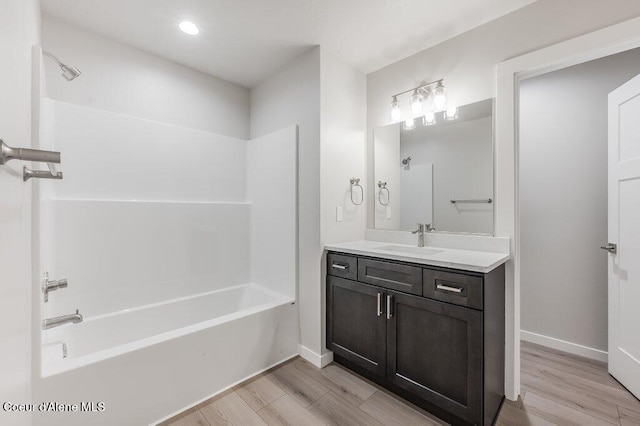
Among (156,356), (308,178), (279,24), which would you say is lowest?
(156,356)

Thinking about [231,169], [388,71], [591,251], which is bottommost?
[591,251]

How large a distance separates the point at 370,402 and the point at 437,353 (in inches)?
22.6

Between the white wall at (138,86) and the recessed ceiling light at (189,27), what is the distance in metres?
0.57

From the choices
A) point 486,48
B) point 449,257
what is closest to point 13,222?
point 449,257

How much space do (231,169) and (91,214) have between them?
1.24m

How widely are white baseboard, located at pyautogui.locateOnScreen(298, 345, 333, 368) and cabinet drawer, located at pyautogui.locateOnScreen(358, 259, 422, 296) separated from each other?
Answer: 747 mm

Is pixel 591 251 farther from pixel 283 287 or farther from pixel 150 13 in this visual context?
pixel 150 13

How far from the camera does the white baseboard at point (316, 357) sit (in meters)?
2.22

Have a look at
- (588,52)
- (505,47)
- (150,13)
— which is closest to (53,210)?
(150,13)

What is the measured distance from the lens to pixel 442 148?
2.29 meters

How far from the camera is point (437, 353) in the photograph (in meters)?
1.61

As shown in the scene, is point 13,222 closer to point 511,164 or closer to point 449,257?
point 449,257

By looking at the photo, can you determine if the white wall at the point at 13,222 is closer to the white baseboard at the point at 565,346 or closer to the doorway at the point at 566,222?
the doorway at the point at 566,222

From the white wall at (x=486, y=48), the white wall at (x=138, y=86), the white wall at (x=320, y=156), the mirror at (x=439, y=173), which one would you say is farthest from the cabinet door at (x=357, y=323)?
the white wall at (x=138, y=86)
